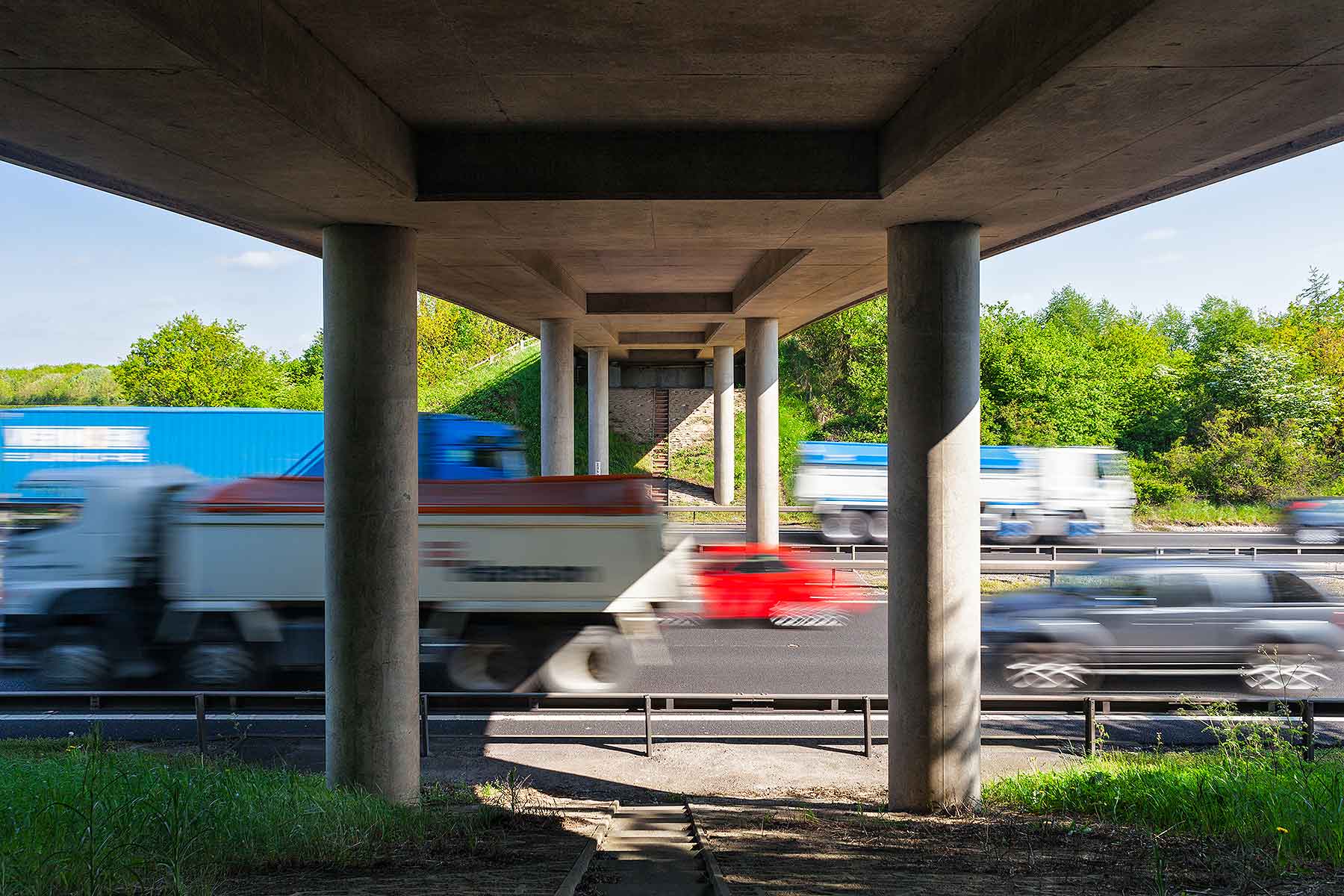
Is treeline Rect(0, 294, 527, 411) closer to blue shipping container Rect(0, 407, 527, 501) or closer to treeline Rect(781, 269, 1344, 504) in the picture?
treeline Rect(781, 269, 1344, 504)

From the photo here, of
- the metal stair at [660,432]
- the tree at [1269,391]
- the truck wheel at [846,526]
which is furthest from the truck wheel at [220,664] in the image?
the tree at [1269,391]

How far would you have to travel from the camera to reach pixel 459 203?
8328 millimetres

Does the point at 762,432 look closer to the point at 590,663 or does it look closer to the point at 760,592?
the point at 760,592

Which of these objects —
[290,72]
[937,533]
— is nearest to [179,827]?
[290,72]

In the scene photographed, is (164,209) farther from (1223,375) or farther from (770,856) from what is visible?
(1223,375)

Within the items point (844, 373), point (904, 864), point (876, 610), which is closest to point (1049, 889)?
point (904, 864)

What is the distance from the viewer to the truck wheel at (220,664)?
44.8ft

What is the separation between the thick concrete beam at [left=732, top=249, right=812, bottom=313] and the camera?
15.0m

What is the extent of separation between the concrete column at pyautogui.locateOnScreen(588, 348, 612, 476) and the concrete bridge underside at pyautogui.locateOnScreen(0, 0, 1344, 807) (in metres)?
25.5

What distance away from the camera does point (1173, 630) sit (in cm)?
1225

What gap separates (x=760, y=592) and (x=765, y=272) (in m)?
5.78

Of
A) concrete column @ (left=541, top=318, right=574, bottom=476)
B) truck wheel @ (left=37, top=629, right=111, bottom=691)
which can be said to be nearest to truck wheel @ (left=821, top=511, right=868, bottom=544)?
concrete column @ (left=541, top=318, right=574, bottom=476)

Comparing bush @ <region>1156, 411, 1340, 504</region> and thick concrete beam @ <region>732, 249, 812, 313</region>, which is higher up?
thick concrete beam @ <region>732, 249, 812, 313</region>

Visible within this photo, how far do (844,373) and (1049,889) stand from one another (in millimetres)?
46231
